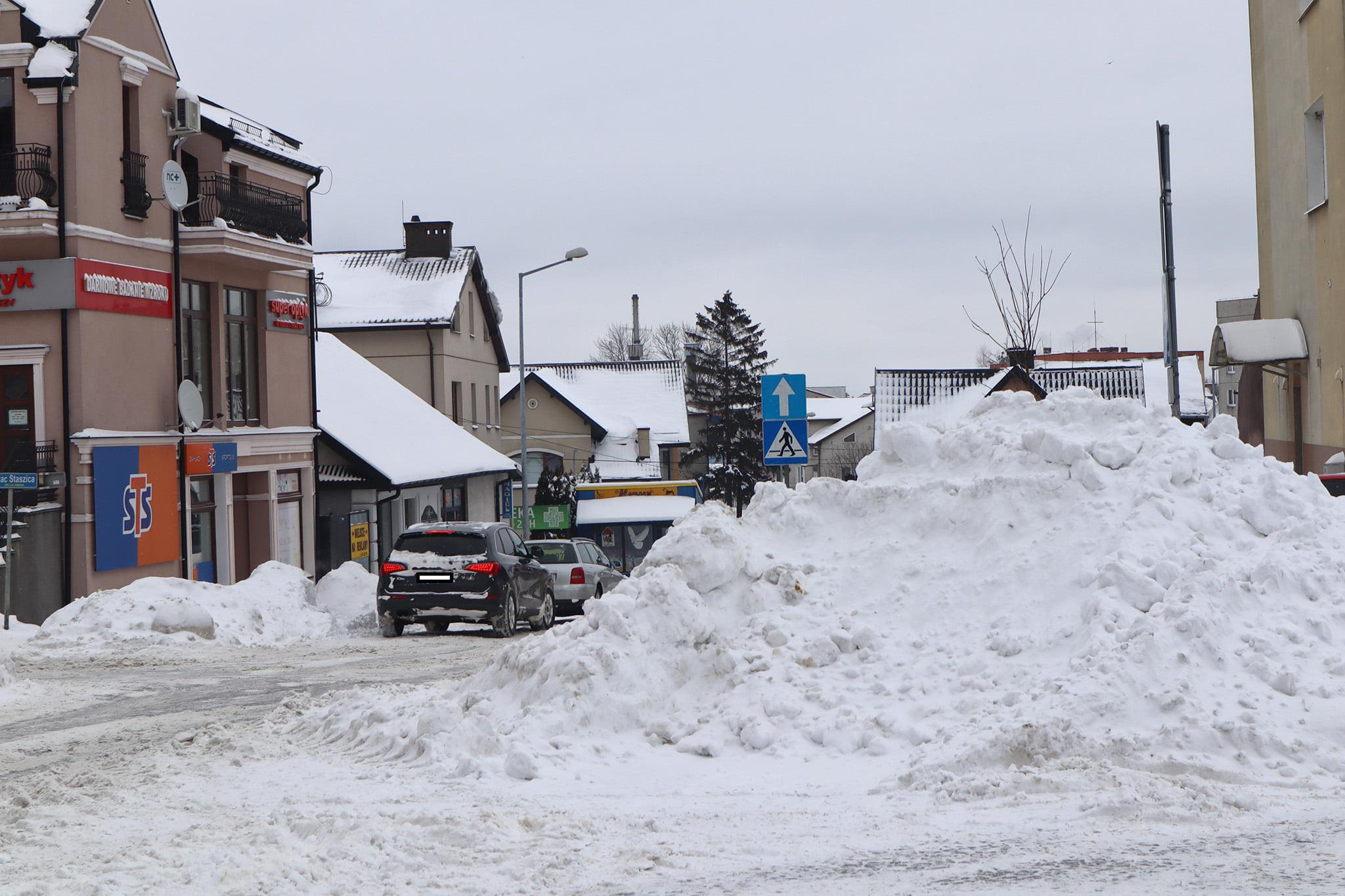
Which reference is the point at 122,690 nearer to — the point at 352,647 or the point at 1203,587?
the point at 352,647

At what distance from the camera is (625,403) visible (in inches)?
2445

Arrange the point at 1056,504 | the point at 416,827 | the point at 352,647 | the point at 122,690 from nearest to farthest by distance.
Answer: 1. the point at 416,827
2. the point at 1056,504
3. the point at 122,690
4. the point at 352,647

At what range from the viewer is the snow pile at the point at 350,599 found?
21250 mm

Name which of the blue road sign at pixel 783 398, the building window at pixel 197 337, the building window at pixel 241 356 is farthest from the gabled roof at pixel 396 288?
the blue road sign at pixel 783 398

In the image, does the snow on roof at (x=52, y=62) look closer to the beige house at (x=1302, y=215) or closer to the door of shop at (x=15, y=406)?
the door of shop at (x=15, y=406)

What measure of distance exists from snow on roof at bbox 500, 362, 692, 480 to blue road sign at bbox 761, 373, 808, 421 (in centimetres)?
3926

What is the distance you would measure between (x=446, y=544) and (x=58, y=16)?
1047 cm

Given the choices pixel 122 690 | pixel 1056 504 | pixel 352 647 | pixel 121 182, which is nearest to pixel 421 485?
pixel 121 182

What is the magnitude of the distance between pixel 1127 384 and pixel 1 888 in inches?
1781

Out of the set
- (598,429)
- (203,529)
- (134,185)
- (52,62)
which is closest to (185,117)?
(134,185)

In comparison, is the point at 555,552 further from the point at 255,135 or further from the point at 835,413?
the point at 835,413

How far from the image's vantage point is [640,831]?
6.92 m

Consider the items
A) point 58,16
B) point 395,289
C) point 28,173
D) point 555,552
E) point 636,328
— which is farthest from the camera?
point 636,328

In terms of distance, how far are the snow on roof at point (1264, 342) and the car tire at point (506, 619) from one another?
1166cm
